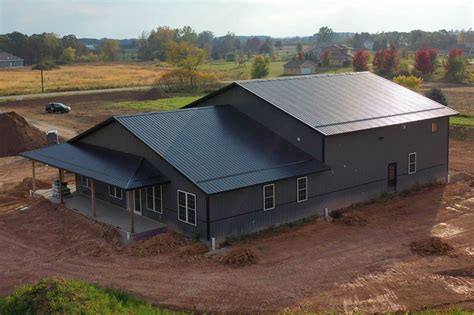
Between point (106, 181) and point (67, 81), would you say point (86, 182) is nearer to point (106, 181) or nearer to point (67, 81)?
point (106, 181)

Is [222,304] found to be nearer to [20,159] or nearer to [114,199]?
[114,199]

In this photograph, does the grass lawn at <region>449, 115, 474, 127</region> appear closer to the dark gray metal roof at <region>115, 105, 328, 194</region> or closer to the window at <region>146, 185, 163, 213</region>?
the dark gray metal roof at <region>115, 105, 328, 194</region>

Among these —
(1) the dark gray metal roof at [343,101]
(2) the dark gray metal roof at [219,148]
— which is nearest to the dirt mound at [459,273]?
(2) the dark gray metal roof at [219,148]

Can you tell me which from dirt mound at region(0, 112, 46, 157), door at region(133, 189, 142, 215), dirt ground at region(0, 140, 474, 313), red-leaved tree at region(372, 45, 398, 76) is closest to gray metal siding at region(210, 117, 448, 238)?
dirt ground at region(0, 140, 474, 313)

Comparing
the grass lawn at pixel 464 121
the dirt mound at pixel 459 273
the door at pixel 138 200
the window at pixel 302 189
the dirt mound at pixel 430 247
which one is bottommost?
the dirt mound at pixel 459 273

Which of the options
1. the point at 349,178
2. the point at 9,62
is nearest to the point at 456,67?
the point at 349,178

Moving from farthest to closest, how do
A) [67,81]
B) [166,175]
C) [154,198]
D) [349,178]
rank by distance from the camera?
[67,81] < [349,178] < [154,198] < [166,175]

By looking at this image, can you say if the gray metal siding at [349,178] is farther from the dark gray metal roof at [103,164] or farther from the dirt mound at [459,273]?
the dirt mound at [459,273]
